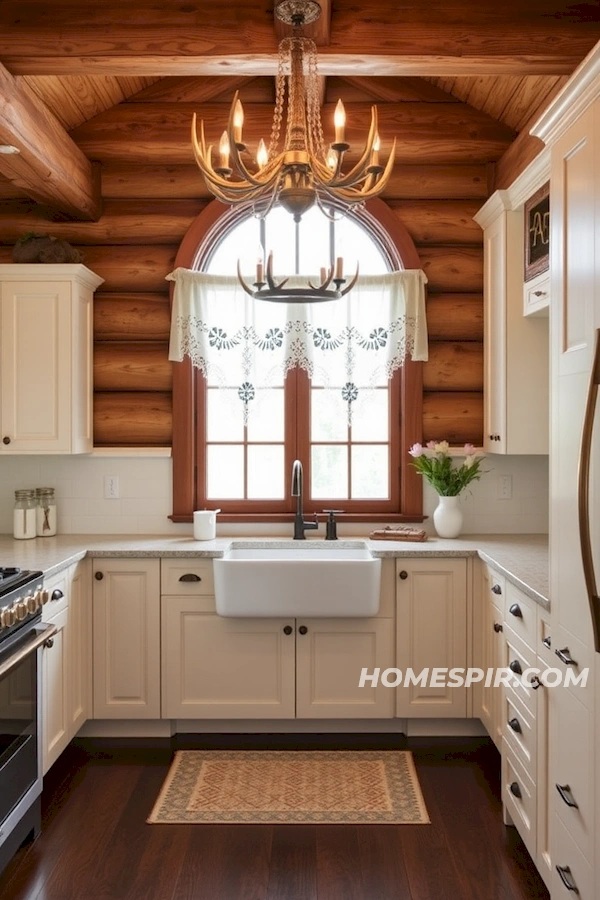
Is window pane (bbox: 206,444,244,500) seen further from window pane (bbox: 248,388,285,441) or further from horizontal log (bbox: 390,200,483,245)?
horizontal log (bbox: 390,200,483,245)

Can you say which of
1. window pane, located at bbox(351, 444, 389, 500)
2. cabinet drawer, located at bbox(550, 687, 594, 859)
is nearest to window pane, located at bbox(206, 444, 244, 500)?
window pane, located at bbox(351, 444, 389, 500)

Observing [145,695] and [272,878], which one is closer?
[272,878]

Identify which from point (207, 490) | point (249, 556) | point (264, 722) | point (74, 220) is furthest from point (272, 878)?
point (74, 220)

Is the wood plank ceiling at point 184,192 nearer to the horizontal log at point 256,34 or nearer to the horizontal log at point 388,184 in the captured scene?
the horizontal log at point 388,184

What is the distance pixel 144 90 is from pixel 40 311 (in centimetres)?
126

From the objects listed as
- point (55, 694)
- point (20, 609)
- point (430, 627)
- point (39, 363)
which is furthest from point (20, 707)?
point (430, 627)

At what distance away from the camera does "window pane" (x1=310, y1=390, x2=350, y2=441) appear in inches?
169

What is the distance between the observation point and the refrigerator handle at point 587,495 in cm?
188

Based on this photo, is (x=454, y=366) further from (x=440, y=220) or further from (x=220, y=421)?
(x=220, y=421)

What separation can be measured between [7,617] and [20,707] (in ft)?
1.29

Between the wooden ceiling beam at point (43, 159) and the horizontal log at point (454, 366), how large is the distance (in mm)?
1908

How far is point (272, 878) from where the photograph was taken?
2.70 meters

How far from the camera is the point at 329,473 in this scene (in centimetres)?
434

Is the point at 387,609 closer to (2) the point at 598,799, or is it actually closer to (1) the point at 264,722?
(1) the point at 264,722
